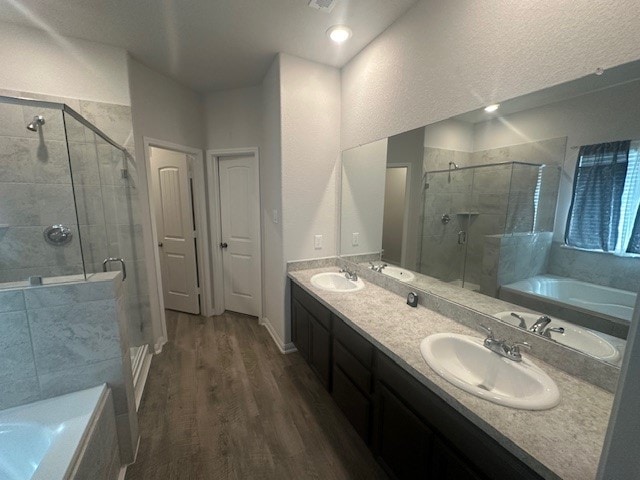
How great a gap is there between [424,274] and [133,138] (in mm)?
2616

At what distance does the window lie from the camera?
3.01ft

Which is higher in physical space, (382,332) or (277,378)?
(382,332)

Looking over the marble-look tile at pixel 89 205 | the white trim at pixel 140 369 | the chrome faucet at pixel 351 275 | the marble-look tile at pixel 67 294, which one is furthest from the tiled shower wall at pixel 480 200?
the marble-look tile at pixel 89 205

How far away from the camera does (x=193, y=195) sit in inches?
124

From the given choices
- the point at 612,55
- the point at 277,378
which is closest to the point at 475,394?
the point at 612,55

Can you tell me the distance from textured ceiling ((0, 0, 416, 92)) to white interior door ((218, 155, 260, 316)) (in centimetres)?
109

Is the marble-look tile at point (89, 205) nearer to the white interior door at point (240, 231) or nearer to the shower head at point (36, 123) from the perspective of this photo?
the shower head at point (36, 123)

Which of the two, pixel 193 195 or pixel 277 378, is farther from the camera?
pixel 193 195

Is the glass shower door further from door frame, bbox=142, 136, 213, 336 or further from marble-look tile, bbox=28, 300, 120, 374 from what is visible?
door frame, bbox=142, 136, 213, 336

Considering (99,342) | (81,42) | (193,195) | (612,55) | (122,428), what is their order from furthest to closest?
(193,195) → (81,42) → (122,428) → (99,342) → (612,55)

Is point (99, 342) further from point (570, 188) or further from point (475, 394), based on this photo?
point (570, 188)

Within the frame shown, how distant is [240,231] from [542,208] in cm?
288

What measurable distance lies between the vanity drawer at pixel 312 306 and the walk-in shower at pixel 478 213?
734 millimetres

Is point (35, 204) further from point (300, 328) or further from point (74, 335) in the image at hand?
point (300, 328)
